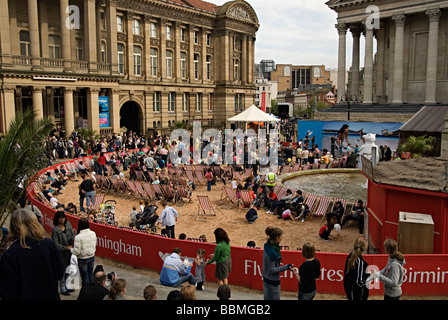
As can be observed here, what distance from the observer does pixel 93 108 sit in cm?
3762

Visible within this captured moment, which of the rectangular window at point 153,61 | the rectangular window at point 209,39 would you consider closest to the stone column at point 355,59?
the rectangular window at point 209,39

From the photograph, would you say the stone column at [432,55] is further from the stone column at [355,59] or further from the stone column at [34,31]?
the stone column at [34,31]

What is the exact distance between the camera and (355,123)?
3212 cm

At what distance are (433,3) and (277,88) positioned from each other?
141 m

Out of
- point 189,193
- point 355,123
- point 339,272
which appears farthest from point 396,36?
point 339,272

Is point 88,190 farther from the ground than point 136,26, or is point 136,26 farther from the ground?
point 136,26

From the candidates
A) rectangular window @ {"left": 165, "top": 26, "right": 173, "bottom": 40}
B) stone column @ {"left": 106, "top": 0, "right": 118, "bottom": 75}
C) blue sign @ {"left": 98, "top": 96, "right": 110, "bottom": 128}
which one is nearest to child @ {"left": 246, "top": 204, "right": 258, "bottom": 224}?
blue sign @ {"left": 98, "top": 96, "right": 110, "bottom": 128}

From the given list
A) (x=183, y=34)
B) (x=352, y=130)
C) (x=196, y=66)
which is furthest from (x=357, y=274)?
(x=196, y=66)

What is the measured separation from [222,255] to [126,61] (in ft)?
130

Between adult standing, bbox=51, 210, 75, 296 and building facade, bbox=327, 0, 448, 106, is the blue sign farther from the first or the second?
adult standing, bbox=51, 210, 75, 296

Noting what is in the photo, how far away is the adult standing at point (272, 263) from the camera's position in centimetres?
668

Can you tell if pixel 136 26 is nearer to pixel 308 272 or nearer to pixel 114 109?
pixel 114 109

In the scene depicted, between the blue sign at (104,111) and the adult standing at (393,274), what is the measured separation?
118ft

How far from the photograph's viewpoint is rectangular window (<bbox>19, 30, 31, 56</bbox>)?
115 feet
